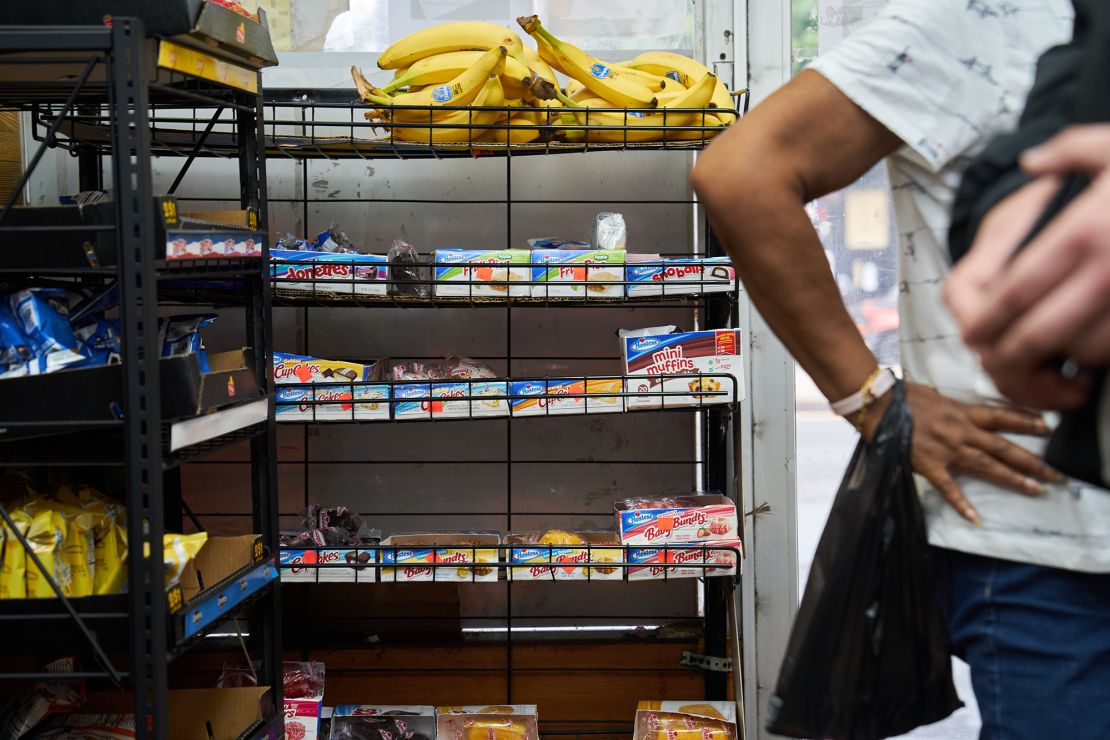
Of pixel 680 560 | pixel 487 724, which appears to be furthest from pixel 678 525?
pixel 487 724

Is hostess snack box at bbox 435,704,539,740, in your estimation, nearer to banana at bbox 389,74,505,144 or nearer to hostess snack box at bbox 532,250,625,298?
hostess snack box at bbox 532,250,625,298

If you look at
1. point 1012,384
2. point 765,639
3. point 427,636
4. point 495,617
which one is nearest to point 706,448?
point 765,639

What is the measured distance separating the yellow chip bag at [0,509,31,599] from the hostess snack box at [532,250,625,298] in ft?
3.71

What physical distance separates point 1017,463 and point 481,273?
1.59 meters

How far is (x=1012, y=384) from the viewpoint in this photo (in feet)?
1.67

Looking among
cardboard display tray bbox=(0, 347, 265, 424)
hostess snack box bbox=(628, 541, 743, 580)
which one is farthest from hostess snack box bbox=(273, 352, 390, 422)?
hostess snack box bbox=(628, 541, 743, 580)

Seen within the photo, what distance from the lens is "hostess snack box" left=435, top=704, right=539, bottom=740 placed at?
2.42 meters

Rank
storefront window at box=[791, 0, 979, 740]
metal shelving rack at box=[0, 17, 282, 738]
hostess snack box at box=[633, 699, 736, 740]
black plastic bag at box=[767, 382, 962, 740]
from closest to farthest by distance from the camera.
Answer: black plastic bag at box=[767, 382, 962, 740] < metal shelving rack at box=[0, 17, 282, 738] < hostess snack box at box=[633, 699, 736, 740] < storefront window at box=[791, 0, 979, 740]

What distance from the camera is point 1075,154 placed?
456 millimetres

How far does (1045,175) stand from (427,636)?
8.38 ft

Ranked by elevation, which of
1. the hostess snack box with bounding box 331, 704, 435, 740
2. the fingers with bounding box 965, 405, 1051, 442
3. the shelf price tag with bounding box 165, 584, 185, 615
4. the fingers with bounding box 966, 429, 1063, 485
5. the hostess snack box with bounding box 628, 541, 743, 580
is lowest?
the hostess snack box with bounding box 331, 704, 435, 740

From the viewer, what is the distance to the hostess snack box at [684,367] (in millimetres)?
2307

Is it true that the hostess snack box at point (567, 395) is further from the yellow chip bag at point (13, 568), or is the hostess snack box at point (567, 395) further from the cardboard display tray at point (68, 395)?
the yellow chip bag at point (13, 568)

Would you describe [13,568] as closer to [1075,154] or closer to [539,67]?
[539,67]
